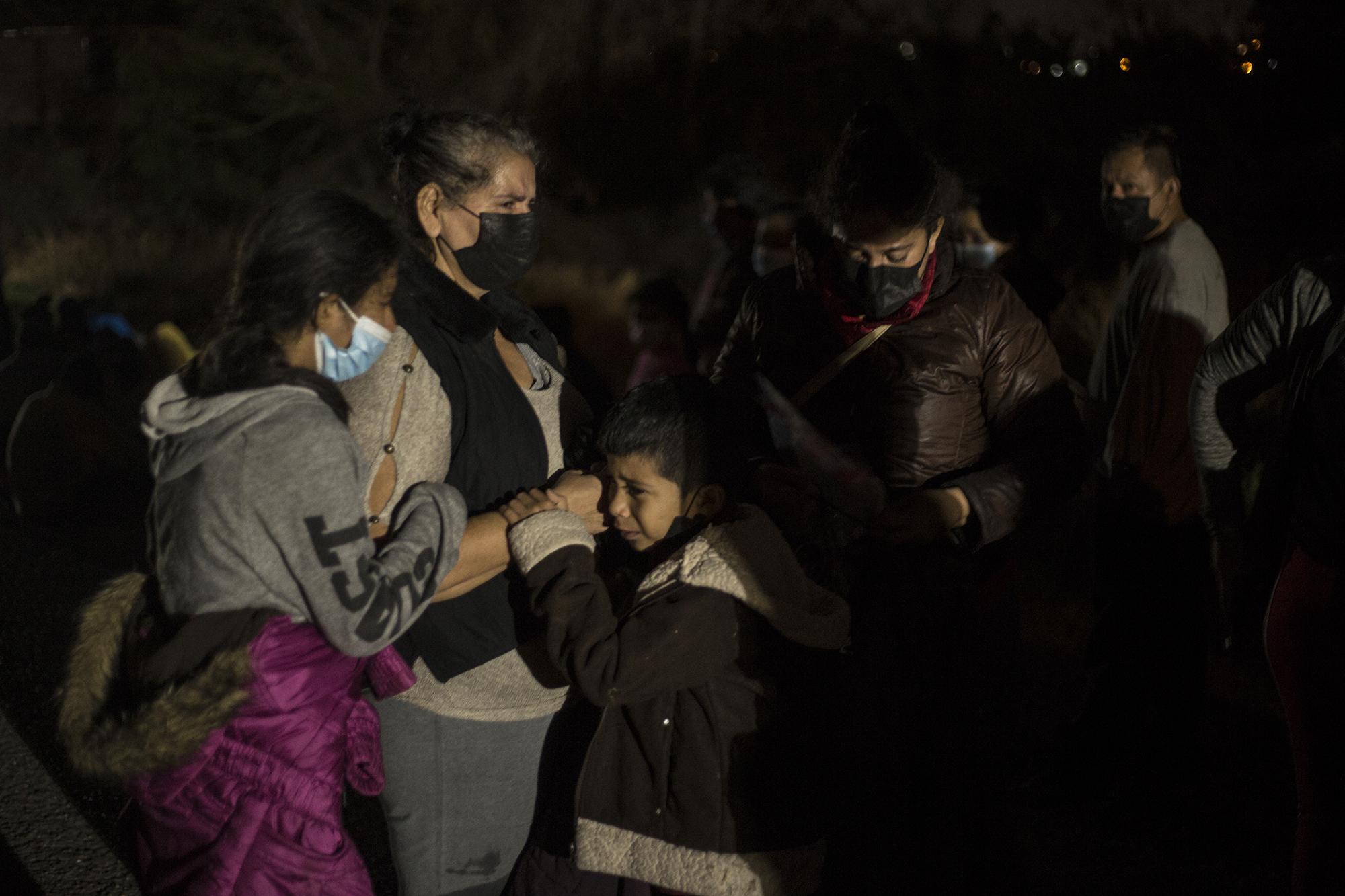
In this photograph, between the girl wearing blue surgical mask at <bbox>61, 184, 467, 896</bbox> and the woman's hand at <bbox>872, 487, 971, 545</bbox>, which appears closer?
the girl wearing blue surgical mask at <bbox>61, 184, 467, 896</bbox>

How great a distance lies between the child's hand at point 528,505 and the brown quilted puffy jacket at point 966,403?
78 centimetres

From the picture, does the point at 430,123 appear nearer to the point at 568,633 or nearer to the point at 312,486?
the point at 312,486

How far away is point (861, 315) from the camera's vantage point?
2748 millimetres

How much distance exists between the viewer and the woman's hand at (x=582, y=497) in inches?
92.8

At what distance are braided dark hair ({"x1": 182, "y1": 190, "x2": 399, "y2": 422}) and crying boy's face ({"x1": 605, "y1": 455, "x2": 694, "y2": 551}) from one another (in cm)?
59

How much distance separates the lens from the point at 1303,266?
2.72 metres

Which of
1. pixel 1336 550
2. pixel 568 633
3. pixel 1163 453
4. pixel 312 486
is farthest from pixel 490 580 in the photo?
pixel 1163 453

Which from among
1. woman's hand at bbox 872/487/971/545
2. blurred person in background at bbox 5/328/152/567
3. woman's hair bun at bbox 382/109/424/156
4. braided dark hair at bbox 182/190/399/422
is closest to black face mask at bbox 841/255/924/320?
woman's hand at bbox 872/487/971/545

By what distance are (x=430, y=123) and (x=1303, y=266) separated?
193 cm

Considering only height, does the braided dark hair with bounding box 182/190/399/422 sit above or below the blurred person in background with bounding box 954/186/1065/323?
above

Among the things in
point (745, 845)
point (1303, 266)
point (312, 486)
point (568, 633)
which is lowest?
point (745, 845)

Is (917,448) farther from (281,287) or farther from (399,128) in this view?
(281,287)

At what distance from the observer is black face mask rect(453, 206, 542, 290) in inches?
96.2

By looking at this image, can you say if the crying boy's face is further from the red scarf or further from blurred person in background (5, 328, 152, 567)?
blurred person in background (5, 328, 152, 567)
